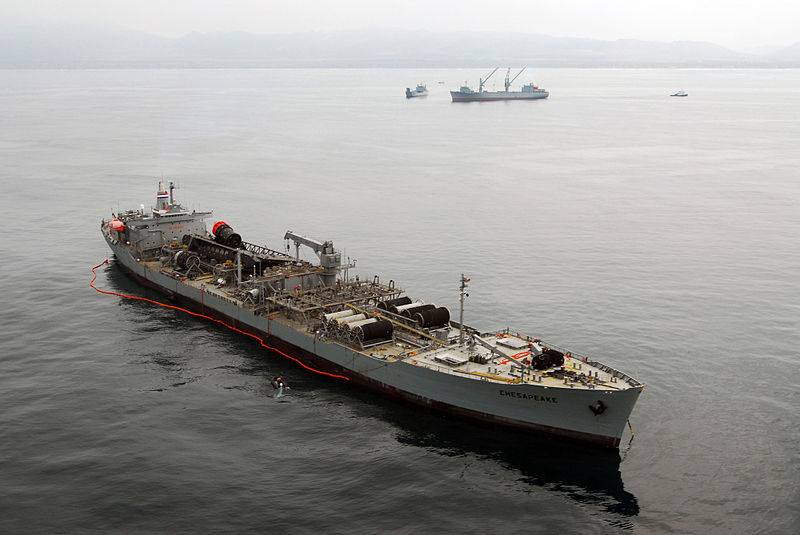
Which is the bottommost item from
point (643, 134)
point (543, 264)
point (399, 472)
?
point (399, 472)

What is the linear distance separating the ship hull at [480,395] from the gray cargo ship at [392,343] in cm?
7

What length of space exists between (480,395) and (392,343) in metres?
9.44

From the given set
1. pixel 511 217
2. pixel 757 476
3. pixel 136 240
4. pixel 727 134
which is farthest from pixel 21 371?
pixel 727 134

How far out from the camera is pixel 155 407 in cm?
4491

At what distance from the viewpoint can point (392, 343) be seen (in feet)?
162

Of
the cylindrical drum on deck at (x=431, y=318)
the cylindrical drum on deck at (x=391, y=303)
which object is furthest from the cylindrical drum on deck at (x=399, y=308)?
the cylindrical drum on deck at (x=431, y=318)

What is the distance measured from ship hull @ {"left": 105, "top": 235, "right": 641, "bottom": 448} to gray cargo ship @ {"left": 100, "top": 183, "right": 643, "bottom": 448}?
7cm

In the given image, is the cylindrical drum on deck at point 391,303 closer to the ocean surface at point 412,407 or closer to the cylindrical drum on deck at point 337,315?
the cylindrical drum on deck at point 337,315

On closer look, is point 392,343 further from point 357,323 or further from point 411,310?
point 411,310

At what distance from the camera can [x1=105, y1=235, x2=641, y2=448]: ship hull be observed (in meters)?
39.6

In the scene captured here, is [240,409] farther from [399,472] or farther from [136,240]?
[136,240]

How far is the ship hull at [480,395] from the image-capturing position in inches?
1558

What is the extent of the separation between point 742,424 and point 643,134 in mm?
171323

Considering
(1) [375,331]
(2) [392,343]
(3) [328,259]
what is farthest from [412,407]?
(3) [328,259]
